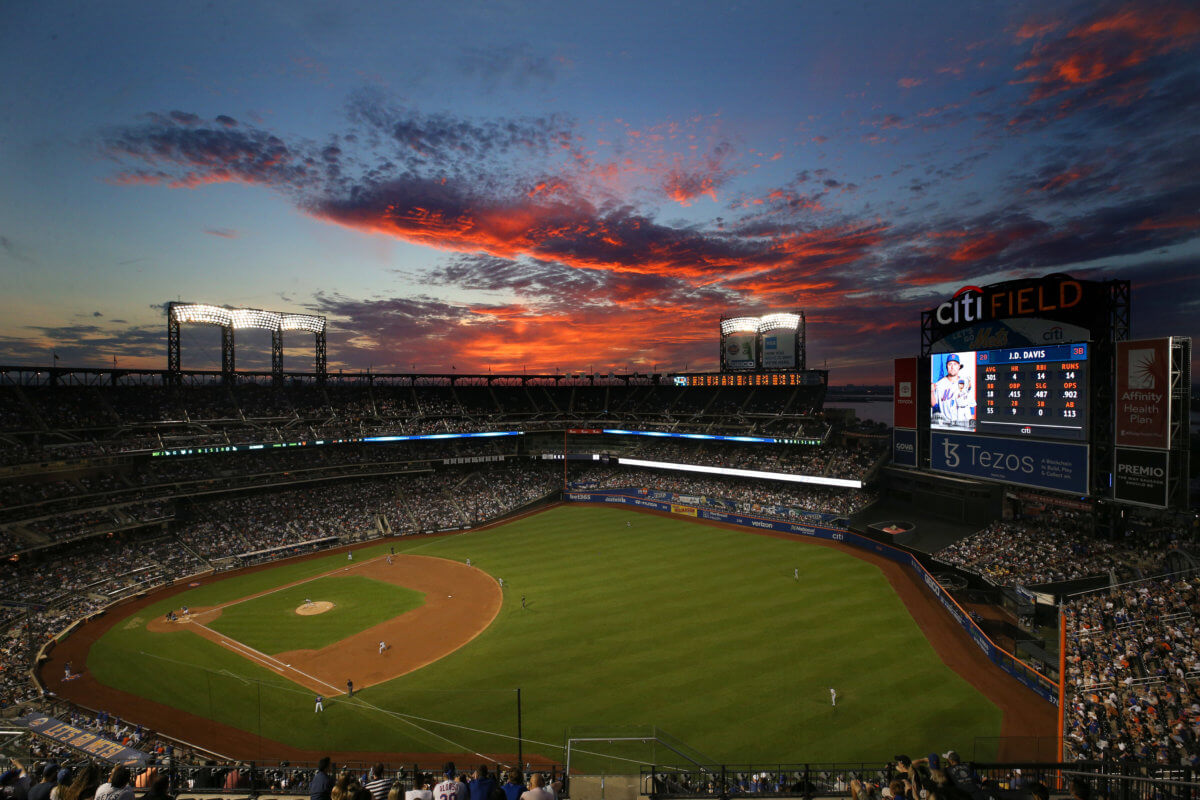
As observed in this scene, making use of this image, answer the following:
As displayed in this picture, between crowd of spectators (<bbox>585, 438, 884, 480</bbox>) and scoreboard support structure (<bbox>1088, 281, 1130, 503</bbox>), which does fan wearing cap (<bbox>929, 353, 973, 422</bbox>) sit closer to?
scoreboard support structure (<bbox>1088, 281, 1130, 503</bbox>)

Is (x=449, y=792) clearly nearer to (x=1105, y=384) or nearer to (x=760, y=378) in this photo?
(x=1105, y=384)

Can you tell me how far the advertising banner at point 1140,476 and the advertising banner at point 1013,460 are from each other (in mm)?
1635

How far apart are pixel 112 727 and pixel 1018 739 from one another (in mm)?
31269

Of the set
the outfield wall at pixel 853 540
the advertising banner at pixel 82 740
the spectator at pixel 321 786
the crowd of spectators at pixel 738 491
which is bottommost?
the advertising banner at pixel 82 740

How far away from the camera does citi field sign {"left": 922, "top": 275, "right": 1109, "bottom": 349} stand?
27.2 meters

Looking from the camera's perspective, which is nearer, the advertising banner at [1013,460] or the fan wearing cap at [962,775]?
the fan wearing cap at [962,775]

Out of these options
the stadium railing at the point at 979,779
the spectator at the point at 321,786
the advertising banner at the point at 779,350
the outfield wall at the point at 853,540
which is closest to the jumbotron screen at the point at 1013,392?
the outfield wall at the point at 853,540

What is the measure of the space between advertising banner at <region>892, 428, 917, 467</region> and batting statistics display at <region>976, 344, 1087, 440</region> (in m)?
4.73

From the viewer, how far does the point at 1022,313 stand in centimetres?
2945

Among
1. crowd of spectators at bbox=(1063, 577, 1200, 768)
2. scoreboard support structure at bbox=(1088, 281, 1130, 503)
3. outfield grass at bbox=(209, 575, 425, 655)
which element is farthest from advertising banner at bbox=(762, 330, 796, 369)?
outfield grass at bbox=(209, 575, 425, 655)

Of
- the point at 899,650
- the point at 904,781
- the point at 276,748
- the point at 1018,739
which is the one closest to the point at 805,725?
the point at 1018,739

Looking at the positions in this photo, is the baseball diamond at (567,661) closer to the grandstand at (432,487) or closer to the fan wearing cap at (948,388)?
the grandstand at (432,487)

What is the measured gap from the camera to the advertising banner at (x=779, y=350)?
5997 cm

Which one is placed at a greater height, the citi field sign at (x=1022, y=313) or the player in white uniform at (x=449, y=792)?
the citi field sign at (x=1022, y=313)
